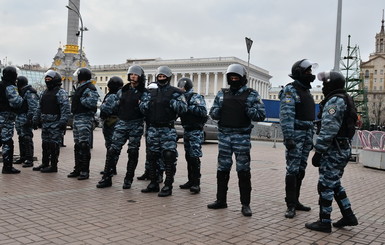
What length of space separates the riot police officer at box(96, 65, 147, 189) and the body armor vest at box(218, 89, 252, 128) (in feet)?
6.56

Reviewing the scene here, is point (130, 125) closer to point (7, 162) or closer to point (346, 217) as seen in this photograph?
point (7, 162)

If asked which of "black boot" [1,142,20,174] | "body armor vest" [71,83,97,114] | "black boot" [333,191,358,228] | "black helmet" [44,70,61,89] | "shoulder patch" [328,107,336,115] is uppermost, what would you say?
"black helmet" [44,70,61,89]

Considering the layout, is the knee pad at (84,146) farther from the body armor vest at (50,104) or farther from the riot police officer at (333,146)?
the riot police officer at (333,146)

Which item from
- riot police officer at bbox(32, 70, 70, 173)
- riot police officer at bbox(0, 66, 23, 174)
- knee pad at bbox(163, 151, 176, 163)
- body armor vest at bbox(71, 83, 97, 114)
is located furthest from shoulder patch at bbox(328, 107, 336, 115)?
riot police officer at bbox(0, 66, 23, 174)

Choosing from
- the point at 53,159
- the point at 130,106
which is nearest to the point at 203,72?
the point at 53,159

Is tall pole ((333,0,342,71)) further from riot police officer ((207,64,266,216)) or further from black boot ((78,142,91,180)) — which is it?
black boot ((78,142,91,180))

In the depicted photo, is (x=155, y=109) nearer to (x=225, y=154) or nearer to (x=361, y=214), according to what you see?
(x=225, y=154)

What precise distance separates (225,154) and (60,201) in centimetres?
260

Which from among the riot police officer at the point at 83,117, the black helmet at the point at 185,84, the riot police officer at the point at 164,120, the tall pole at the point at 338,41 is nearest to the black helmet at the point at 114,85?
the riot police officer at the point at 83,117

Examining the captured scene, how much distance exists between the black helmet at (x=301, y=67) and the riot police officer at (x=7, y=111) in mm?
5543

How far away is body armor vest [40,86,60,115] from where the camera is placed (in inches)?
328

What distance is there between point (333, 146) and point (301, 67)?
1421 mm

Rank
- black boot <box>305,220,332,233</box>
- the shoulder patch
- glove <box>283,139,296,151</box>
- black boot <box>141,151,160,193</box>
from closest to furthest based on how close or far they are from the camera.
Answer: the shoulder patch → black boot <box>305,220,332,233</box> → glove <box>283,139,296,151</box> → black boot <box>141,151,160,193</box>

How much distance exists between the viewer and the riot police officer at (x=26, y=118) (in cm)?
899
